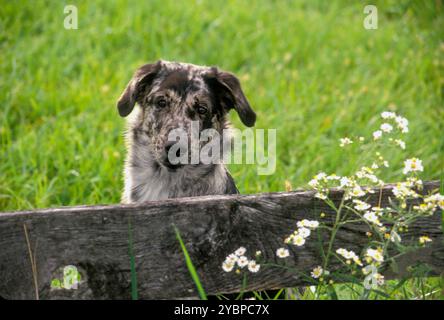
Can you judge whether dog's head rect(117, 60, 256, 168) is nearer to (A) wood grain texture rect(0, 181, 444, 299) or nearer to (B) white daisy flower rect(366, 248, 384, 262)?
(A) wood grain texture rect(0, 181, 444, 299)

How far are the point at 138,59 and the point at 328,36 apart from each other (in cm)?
283

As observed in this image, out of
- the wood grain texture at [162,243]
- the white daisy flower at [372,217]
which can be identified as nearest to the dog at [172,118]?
the wood grain texture at [162,243]

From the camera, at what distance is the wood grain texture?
2.64 metres

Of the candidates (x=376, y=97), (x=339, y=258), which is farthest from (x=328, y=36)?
(x=339, y=258)

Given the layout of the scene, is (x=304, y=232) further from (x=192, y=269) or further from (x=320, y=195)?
(x=192, y=269)

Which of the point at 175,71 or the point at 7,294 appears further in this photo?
the point at 175,71

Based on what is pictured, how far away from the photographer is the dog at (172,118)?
429 centimetres

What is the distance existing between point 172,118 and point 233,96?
0.50m

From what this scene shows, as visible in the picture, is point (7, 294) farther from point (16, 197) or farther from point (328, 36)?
point (328, 36)

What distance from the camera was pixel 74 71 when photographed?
291 inches

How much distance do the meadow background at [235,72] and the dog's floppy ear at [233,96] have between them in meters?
1.08

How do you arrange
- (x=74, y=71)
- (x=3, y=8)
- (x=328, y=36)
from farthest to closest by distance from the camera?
1. (x=328, y=36)
2. (x=3, y=8)
3. (x=74, y=71)

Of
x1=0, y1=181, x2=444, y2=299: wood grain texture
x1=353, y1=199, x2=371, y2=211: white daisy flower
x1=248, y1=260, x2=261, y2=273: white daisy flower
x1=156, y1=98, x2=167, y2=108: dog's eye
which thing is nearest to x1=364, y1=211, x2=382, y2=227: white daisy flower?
x1=353, y1=199, x2=371, y2=211: white daisy flower

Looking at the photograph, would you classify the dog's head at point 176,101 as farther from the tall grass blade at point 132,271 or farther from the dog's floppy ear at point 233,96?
the tall grass blade at point 132,271
